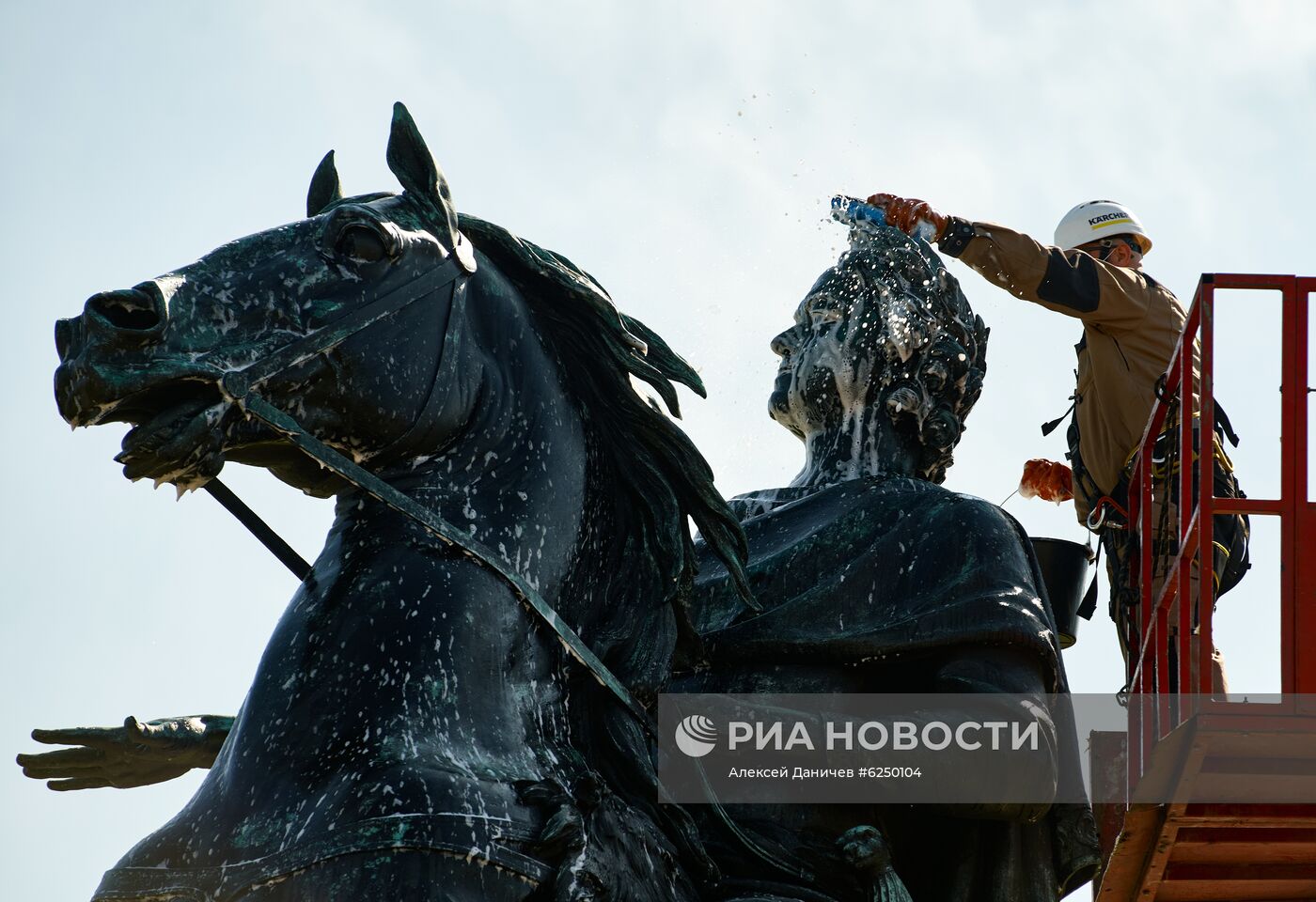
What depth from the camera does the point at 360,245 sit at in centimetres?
597

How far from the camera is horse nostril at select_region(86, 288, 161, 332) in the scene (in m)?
5.59

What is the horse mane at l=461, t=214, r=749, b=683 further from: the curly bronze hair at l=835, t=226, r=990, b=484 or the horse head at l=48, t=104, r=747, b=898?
the curly bronze hair at l=835, t=226, r=990, b=484

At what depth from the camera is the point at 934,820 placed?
23.8ft

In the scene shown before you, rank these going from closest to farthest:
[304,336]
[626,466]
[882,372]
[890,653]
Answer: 1. [304,336]
2. [626,466]
3. [890,653]
4. [882,372]

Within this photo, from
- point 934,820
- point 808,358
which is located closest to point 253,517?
point 934,820

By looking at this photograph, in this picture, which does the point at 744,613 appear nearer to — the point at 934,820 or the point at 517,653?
the point at 934,820

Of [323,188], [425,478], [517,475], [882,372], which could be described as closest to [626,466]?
[517,475]

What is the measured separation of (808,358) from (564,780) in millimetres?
3384

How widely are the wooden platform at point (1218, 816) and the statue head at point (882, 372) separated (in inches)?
56.1

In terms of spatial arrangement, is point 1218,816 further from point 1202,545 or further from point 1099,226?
point 1099,226

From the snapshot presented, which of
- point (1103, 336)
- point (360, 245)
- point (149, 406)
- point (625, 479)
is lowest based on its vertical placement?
point (149, 406)

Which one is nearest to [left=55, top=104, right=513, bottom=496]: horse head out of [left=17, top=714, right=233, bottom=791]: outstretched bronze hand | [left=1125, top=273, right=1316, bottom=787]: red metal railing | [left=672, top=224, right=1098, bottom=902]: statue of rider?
[left=17, top=714, right=233, bottom=791]: outstretched bronze hand

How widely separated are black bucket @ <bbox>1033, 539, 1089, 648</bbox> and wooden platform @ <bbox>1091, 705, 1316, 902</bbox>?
937mm

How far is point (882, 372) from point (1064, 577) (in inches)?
42.2
